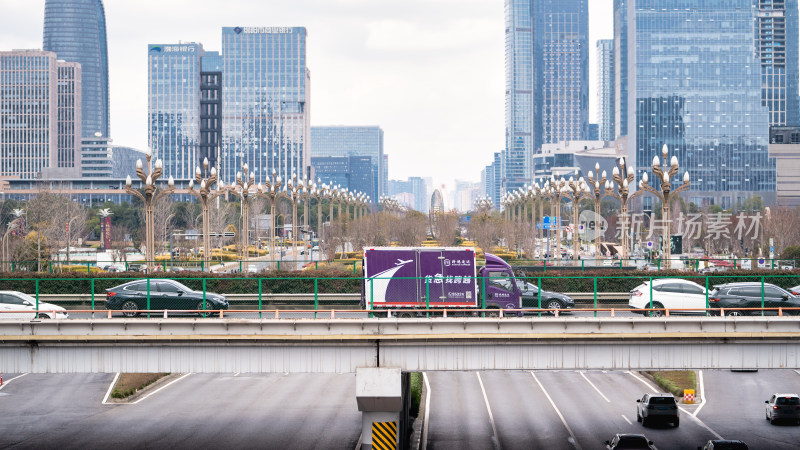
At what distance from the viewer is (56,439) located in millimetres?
27578

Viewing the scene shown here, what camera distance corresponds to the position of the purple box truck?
2742 centimetres

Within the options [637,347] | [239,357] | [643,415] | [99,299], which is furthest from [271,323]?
[643,415]

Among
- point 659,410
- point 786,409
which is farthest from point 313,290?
point 786,409

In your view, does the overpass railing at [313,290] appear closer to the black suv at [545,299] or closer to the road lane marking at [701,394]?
the black suv at [545,299]

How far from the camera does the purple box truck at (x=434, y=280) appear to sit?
27.4 meters

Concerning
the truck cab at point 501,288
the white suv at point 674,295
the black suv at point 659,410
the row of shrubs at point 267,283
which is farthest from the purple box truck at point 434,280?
the black suv at point 659,410

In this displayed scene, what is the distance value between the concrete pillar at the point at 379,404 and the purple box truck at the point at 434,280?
19.3ft

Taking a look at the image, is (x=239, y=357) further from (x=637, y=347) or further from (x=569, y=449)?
(x=569, y=449)

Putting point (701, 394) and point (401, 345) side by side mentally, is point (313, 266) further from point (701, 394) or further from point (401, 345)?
point (401, 345)

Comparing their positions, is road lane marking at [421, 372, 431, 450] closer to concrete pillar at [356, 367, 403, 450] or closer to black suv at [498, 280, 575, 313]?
black suv at [498, 280, 575, 313]

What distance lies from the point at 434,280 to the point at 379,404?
8140 mm

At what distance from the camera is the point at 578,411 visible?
3284cm

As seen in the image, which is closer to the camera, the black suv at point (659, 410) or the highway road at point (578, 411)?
the highway road at point (578, 411)

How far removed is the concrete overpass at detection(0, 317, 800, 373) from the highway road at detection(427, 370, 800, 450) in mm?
7238
